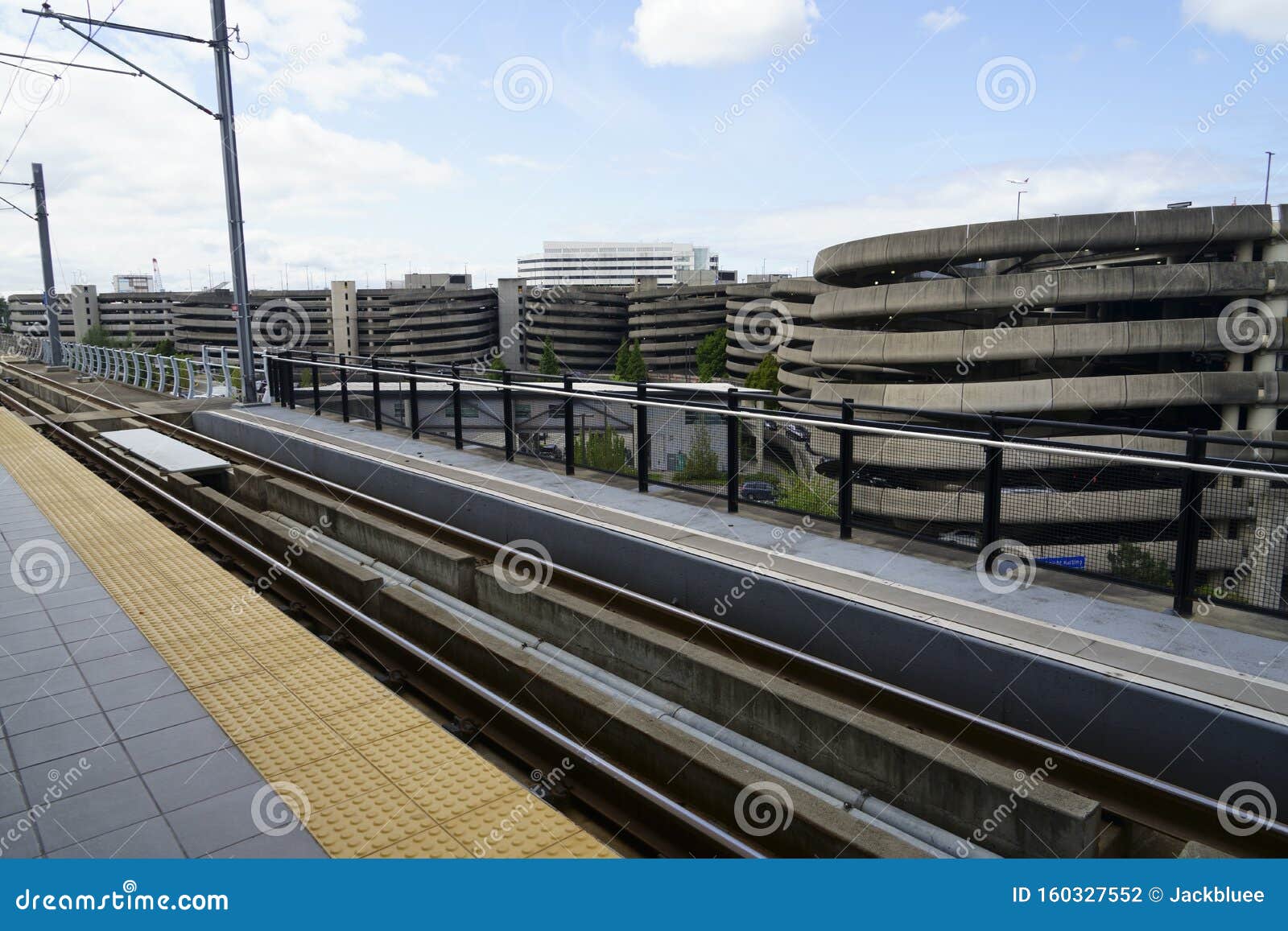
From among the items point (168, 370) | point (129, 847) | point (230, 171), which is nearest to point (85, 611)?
point (129, 847)

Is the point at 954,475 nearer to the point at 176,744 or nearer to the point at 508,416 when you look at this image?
the point at 508,416

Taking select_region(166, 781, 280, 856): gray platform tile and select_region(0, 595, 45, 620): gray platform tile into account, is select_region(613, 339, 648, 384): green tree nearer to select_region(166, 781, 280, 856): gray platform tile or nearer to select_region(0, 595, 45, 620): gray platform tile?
select_region(0, 595, 45, 620): gray platform tile

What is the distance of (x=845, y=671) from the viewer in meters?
5.40

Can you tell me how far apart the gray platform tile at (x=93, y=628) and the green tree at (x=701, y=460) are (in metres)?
4.91

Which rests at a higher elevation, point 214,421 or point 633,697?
point 214,421

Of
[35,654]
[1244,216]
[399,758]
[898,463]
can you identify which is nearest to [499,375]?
[898,463]

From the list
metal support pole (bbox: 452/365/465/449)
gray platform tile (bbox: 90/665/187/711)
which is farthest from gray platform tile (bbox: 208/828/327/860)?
metal support pole (bbox: 452/365/465/449)

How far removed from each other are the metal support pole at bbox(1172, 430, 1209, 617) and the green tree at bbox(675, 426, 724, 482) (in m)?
3.93

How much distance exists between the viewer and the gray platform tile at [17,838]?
3.50m

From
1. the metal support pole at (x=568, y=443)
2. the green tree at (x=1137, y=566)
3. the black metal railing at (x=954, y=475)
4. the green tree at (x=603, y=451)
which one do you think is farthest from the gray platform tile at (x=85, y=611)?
the green tree at (x=1137, y=566)

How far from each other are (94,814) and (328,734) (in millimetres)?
1042

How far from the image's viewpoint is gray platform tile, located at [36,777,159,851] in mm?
3615

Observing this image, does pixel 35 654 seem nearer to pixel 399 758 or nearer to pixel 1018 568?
pixel 399 758

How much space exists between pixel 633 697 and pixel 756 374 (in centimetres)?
8351
